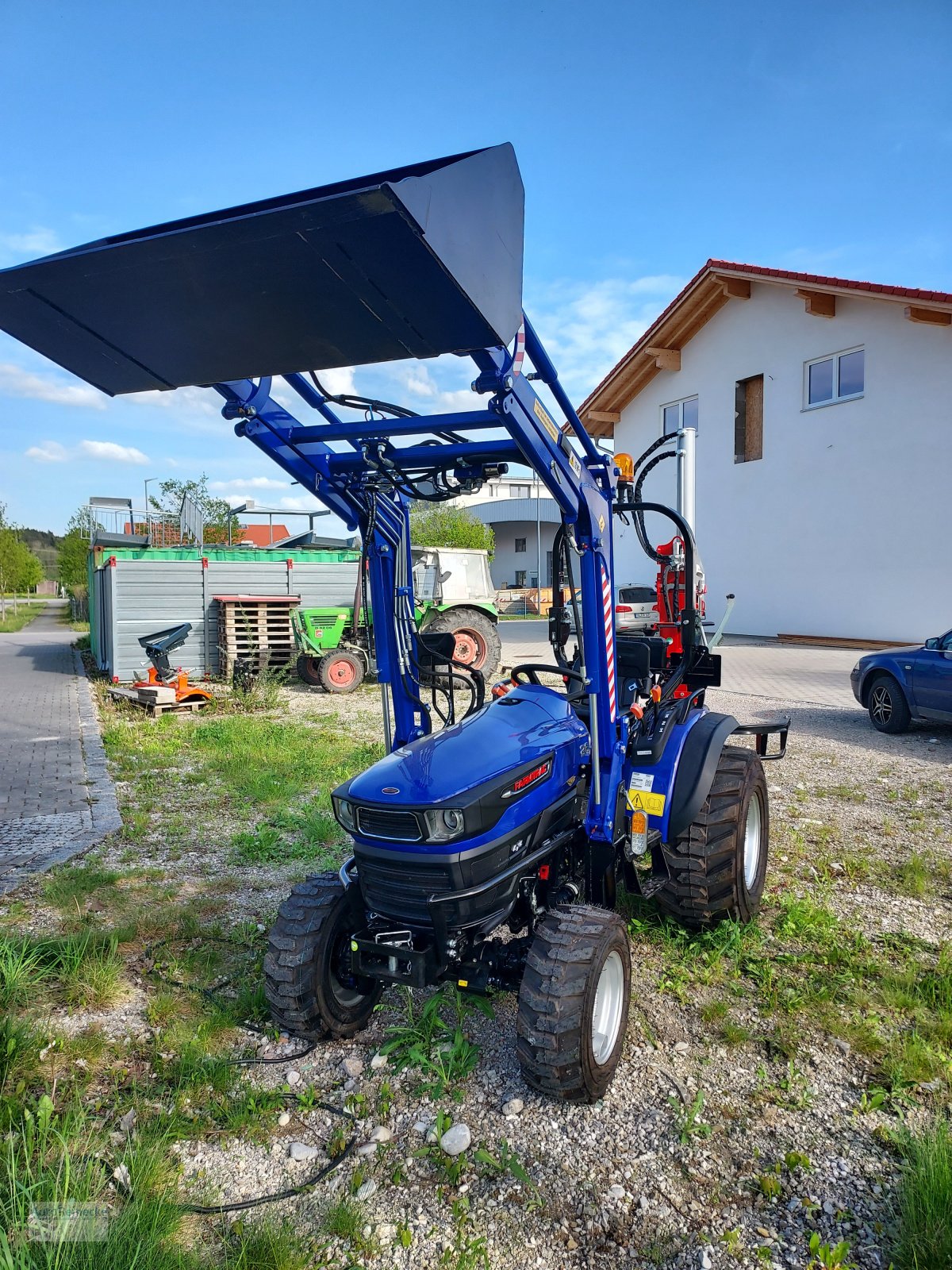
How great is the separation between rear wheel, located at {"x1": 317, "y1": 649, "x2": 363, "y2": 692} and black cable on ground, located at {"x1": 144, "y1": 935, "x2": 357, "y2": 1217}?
8.42 metres

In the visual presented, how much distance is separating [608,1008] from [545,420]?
6.95 feet

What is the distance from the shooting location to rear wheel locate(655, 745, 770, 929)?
3756 mm

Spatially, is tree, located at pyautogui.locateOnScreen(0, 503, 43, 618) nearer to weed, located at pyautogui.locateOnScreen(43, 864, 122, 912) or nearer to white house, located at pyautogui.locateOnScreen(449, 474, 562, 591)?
white house, located at pyautogui.locateOnScreen(449, 474, 562, 591)

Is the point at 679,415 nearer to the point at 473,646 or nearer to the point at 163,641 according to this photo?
the point at 473,646

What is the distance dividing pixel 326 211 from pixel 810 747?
7.58m

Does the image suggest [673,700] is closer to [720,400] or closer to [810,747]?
[810,747]

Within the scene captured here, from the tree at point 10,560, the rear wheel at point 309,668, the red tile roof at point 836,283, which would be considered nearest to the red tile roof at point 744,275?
the red tile roof at point 836,283

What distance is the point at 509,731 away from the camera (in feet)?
10.1

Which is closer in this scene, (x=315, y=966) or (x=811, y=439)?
(x=315, y=966)

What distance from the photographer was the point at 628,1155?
2.53 meters

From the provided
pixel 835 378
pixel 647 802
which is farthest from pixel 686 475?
pixel 835 378

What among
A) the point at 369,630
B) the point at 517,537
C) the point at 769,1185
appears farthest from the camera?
the point at 517,537

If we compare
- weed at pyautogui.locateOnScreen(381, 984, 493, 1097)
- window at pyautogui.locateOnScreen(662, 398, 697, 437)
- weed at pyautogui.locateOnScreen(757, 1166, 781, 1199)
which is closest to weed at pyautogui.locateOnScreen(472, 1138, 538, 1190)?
weed at pyautogui.locateOnScreen(381, 984, 493, 1097)

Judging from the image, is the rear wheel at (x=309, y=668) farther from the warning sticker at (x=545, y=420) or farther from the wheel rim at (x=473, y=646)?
the warning sticker at (x=545, y=420)
